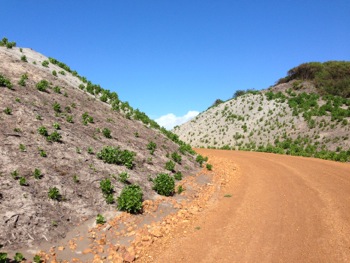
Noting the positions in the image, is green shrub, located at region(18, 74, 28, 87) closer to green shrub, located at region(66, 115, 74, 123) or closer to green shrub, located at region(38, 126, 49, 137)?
green shrub, located at region(66, 115, 74, 123)

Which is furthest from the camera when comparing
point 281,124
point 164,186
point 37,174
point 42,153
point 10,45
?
point 281,124

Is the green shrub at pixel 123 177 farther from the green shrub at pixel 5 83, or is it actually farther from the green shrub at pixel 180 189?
the green shrub at pixel 5 83

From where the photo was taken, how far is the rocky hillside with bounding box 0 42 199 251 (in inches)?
375

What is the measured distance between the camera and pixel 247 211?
11.9 meters

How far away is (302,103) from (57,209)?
42.3m

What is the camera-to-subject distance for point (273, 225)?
10312mm

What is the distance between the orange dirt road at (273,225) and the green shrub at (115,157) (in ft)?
17.3

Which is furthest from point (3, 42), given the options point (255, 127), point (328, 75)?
point (328, 75)

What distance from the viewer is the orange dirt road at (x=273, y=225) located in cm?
846

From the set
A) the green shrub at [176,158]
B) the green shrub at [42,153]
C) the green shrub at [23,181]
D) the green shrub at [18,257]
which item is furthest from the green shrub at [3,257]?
the green shrub at [176,158]

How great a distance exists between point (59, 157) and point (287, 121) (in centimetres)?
3574

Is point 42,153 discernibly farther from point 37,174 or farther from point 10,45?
point 10,45

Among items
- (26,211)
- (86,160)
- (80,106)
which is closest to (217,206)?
(86,160)

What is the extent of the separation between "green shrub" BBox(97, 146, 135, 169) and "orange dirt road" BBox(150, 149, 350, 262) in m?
5.27
